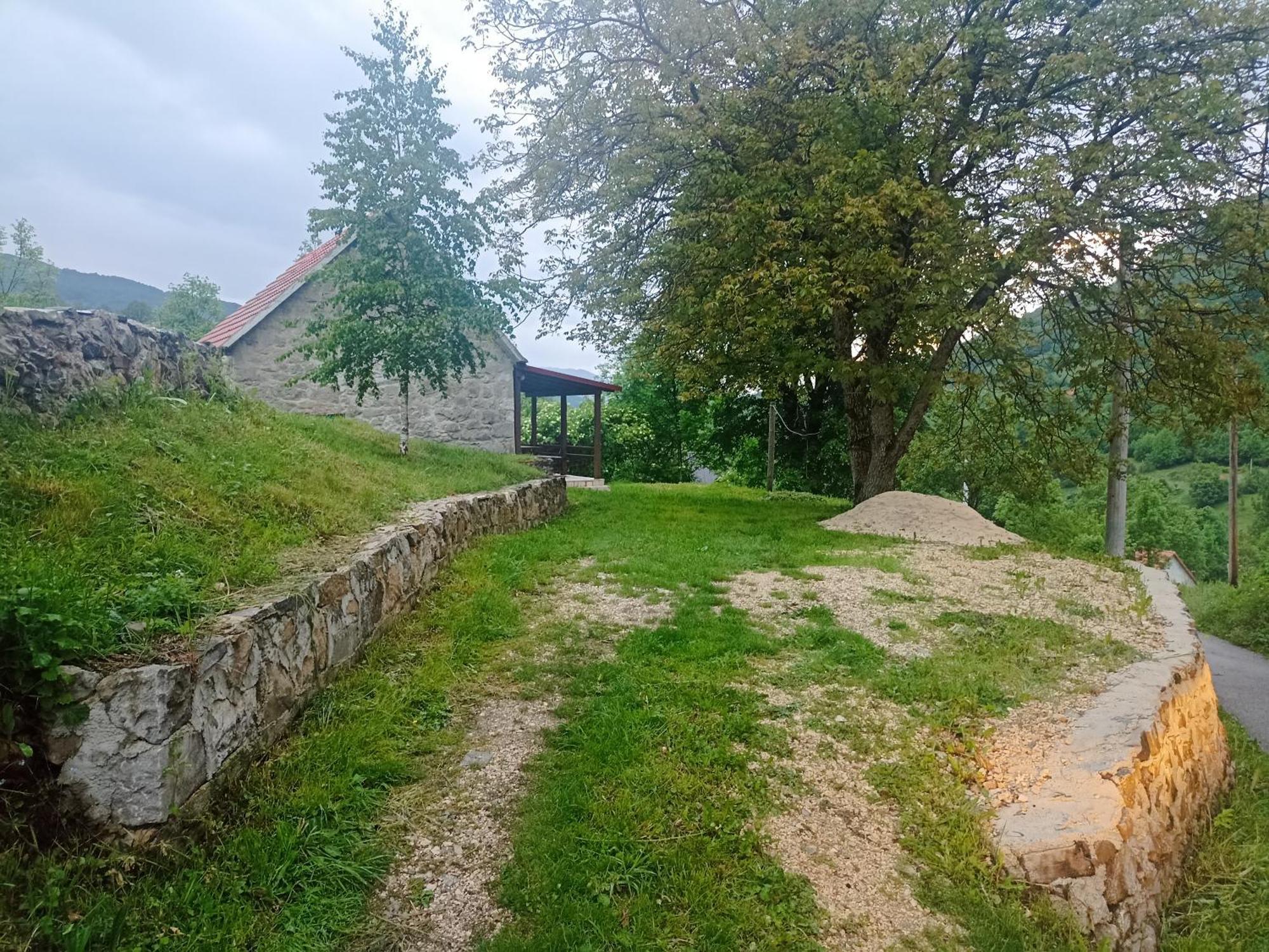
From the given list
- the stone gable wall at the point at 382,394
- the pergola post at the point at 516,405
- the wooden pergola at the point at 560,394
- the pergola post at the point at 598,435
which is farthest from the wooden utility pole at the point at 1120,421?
the pergola post at the point at 516,405

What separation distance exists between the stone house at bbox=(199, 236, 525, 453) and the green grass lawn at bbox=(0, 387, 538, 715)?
714 centimetres

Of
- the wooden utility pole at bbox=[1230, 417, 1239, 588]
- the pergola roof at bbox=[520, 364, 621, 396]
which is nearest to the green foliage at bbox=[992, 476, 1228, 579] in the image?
the wooden utility pole at bbox=[1230, 417, 1239, 588]

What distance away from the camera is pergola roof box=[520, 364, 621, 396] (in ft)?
50.3

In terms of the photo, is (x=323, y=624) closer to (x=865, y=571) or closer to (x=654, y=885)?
(x=654, y=885)

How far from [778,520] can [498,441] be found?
7.09 m

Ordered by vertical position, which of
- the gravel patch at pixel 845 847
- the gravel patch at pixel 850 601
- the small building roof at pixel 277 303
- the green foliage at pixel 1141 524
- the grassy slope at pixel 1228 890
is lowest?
the green foliage at pixel 1141 524

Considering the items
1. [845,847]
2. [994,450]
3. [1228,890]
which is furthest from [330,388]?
[1228,890]

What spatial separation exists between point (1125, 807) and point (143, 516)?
4757mm

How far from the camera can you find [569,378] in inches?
613

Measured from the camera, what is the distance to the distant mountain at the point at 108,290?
131 ft

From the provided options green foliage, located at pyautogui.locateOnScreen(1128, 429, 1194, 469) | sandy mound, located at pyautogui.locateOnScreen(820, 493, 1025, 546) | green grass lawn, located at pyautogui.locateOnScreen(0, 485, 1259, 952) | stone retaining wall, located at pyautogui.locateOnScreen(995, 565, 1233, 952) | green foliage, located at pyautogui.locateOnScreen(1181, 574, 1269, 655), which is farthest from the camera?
green foliage, located at pyautogui.locateOnScreen(1128, 429, 1194, 469)

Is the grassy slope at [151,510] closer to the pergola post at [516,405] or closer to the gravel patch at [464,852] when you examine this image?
the gravel patch at [464,852]

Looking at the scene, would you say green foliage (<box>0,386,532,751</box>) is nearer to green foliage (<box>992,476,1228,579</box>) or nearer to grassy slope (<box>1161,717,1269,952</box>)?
grassy slope (<box>1161,717,1269,952</box>)

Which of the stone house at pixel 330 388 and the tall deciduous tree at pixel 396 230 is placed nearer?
the tall deciduous tree at pixel 396 230
